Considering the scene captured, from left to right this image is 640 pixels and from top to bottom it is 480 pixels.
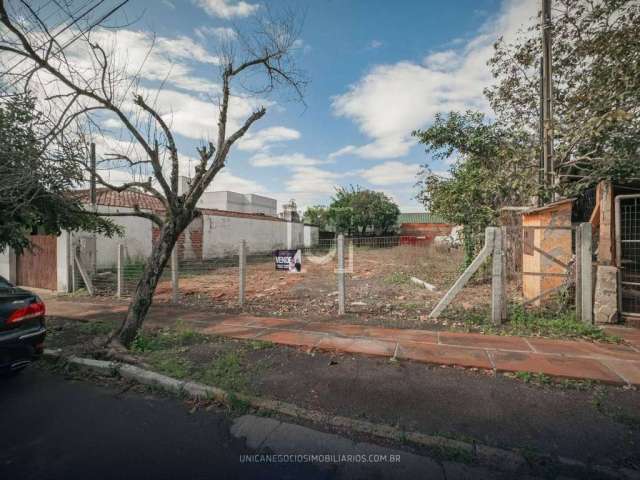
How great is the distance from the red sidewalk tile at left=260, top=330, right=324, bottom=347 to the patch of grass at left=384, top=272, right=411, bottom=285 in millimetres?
5097

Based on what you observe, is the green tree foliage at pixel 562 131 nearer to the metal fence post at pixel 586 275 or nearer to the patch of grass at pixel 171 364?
the metal fence post at pixel 586 275

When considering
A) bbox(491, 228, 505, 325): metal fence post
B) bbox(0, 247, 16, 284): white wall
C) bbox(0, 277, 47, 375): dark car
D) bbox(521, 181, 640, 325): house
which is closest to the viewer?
bbox(0, 277, 47, 375): dark car

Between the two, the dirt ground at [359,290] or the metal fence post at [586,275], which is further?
the dirt ground at [359,290]

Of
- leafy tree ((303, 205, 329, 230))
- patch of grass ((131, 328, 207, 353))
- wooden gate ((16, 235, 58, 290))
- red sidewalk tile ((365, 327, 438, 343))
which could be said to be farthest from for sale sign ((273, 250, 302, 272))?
leafy tree ((303, 205, 329, 230))

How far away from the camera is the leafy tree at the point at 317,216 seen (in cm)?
3037

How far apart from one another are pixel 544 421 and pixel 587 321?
332 centimetres

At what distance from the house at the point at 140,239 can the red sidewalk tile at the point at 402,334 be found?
11.5 feet

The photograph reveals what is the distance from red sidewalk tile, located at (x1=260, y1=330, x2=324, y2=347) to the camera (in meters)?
4.68

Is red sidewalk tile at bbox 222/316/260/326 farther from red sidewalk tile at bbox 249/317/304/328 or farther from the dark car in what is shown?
the dark car

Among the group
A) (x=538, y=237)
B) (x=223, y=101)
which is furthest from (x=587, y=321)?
(x=223, y=101)

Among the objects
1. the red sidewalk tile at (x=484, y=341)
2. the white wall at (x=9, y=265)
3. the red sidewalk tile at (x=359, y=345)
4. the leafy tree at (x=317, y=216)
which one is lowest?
the red sidewalk tile at (x=359, y=345)

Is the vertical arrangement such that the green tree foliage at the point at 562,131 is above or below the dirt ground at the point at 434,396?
above

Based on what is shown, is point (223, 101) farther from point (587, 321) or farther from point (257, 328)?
point (587, 321)

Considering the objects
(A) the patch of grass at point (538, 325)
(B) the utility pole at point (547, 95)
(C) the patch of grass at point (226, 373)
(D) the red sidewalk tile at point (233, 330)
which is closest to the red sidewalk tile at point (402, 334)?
(A) the patch of grass at point (538, 325)
